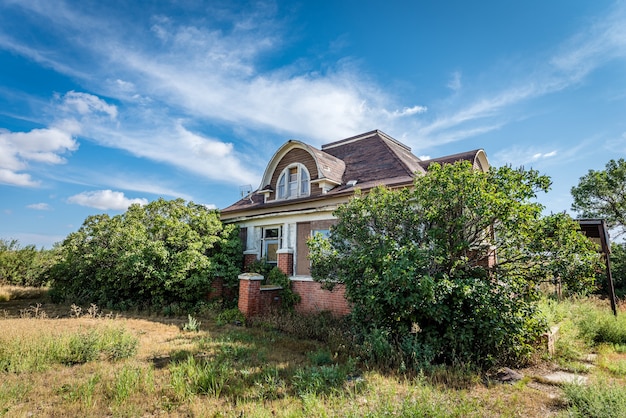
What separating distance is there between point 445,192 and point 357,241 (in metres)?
2.11

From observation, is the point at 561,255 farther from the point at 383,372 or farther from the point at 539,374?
the point at 383,372

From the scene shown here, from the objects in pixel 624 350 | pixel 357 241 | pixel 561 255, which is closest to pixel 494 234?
pixel 561 255

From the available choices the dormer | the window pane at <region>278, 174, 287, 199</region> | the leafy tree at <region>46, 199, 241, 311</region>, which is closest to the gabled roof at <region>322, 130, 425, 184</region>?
the dormer

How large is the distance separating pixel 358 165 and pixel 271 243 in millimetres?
5387

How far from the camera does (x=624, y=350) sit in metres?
6.90

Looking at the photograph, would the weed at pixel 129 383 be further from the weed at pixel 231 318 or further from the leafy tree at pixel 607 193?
the leafy tree at pixel 607 193

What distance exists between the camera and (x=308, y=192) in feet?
45.7

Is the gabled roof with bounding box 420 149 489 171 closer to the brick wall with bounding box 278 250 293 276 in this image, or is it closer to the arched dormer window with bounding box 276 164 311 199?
the arched dormer window with bounding box 276 164 311 199

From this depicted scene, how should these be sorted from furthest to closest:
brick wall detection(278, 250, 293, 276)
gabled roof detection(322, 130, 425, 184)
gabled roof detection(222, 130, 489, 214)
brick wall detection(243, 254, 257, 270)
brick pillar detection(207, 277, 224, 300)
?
brick wall detection(243, 254, 257, 270)
gabled roof detection(322, 130, 425, 184)
gabled roof detection(222, 130, 489, 214)
brick pillar detection(207, 277, 224, 300)
brick wall detection(278, 250, 293, 276)

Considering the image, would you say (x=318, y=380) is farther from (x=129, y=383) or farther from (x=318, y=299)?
(x=318, y=299)

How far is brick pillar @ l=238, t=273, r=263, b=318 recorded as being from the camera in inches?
386

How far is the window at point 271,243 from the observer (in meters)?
12.5

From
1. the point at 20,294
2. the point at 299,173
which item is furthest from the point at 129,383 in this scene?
the point at 20,294

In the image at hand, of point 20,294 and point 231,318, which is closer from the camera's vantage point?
point 231,318
